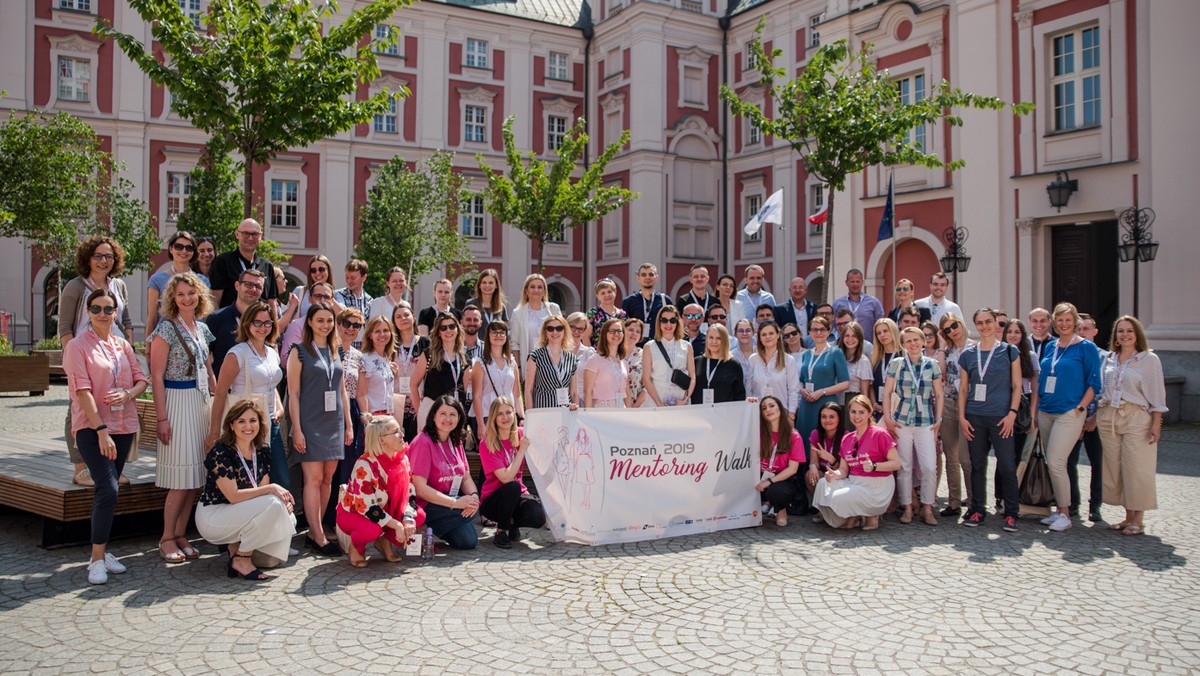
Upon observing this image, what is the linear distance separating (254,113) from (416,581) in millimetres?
6505

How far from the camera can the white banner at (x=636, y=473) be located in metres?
7.84

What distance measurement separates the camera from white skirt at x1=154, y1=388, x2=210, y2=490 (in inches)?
266

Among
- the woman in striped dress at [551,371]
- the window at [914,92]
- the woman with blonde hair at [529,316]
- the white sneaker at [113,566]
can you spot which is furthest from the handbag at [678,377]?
the window at [914,92]

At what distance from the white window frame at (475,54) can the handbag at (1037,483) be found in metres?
38.6

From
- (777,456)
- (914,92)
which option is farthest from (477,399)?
(914,92)

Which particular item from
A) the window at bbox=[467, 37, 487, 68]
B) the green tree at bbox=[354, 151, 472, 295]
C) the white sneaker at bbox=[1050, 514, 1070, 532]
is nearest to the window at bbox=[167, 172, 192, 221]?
the green tree at bbox=[354, 151, 472, 295]

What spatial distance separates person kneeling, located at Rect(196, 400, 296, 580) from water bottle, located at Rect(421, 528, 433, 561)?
104 centimetres

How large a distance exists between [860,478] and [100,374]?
6.38 meters

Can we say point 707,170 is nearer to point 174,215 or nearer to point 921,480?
point 174,215

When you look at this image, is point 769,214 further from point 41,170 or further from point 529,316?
Answer: point 41,170

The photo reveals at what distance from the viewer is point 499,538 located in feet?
25.0

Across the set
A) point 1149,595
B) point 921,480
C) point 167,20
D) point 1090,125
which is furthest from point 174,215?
point 1149,595

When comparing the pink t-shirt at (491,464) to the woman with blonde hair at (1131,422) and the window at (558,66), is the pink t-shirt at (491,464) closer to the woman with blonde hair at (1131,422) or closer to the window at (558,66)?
the woman with blonde hair at (1131,422)

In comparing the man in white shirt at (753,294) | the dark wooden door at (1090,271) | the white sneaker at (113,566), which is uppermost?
the dark wooden door at (1090,271)
